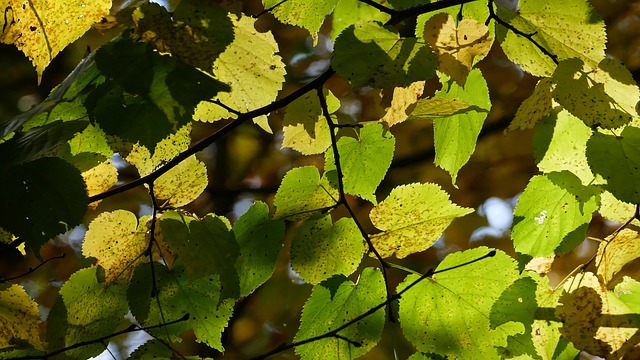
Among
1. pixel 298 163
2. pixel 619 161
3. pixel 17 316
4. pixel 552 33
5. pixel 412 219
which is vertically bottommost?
pixel 298 163

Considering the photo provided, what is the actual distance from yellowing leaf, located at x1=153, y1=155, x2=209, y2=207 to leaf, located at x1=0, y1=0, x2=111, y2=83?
0.19 metres

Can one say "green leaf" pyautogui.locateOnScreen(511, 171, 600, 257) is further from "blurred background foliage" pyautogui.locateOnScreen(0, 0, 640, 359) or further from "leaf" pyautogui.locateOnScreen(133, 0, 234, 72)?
"blurred background foliage" pyautogui.locateOnScreen(0, 0, 640, 359)

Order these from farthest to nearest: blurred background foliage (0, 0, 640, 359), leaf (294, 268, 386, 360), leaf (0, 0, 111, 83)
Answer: blurred background foliage (0, 0, 640, 359) → leaf (294, 268, 386, 360) → leaf (0, 0, 111, 83)

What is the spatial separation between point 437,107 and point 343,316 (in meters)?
0.30

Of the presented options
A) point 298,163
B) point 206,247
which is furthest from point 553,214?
point 298,163

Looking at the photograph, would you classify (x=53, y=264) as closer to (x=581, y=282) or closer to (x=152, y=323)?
(x=152, y=323)

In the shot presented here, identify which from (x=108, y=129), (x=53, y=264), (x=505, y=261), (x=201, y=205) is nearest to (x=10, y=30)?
(x=108, y=129)

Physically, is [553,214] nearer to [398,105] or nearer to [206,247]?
[398,105]

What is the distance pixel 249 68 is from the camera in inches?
30.8

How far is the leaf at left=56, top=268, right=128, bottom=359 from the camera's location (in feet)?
2.64

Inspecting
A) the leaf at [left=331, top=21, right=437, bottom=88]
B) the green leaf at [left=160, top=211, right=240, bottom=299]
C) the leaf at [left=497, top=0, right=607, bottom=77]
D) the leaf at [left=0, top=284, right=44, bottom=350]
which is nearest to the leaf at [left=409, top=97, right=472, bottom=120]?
the leaf at [left=331, top=21, right=437, bottom=88]

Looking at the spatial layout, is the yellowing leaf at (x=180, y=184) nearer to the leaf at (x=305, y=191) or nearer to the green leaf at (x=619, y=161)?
the leaf at (x=305, y=191)

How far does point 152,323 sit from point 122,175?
2.38 m

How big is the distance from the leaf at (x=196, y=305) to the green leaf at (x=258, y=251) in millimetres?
38
